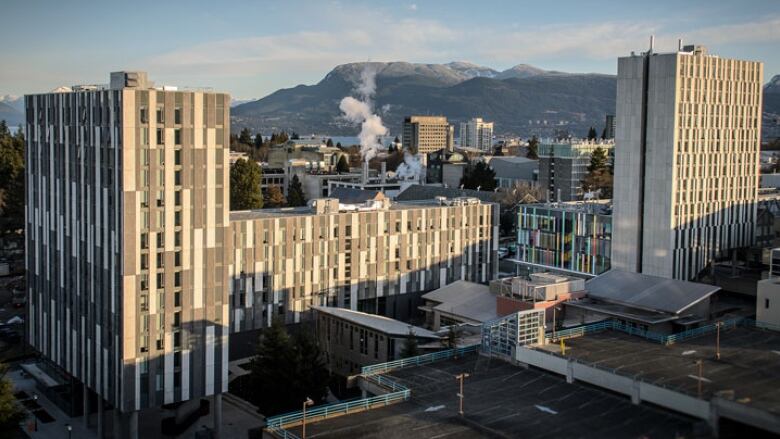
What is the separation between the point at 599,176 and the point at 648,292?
74.9m

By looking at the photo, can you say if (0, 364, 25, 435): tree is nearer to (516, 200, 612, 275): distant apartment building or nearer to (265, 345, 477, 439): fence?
(265, 345, 477, 439): fence

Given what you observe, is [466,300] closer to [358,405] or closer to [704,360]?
[704,360]

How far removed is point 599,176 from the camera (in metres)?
134

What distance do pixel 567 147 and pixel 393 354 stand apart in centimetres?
9524

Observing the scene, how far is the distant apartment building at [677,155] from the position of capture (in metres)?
73.9

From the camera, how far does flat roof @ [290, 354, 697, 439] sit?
3528cm

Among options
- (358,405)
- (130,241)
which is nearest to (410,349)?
(358,405)

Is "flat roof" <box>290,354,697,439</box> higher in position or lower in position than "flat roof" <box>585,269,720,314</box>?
lower

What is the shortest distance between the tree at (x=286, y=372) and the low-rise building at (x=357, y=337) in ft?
19.0

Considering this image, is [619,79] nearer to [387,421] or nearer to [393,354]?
[393,354]

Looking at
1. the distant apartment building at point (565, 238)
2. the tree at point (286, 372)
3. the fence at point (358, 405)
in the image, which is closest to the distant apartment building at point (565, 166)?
the distant apartment building at point (565, 238)

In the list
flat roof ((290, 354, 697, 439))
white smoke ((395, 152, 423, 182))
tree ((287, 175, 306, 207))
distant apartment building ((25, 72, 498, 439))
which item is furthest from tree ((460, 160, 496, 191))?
flat roof ((290, 354, 697, 439))

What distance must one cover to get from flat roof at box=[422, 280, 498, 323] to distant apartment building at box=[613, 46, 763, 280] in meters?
15.3

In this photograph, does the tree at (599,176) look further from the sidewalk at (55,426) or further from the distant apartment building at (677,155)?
the sidewalk at (55,426)
